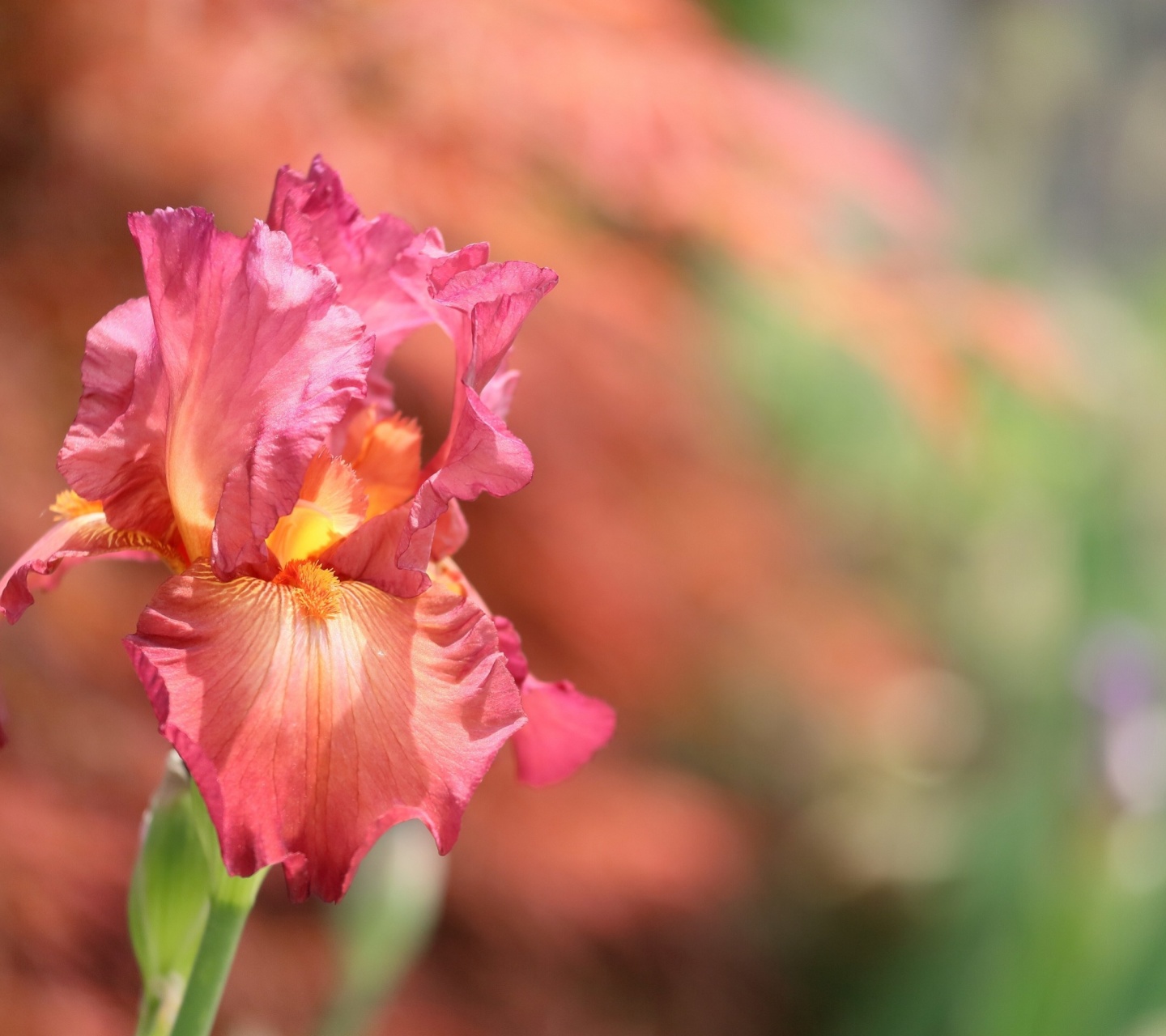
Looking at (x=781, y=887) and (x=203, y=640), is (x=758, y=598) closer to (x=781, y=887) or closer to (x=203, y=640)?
(x=781, y=887)

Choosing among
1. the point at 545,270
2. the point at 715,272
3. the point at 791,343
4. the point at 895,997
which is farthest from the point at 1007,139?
the point at 545,270

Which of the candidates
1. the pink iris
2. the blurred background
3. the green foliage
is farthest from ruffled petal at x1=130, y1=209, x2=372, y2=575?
the green foliage

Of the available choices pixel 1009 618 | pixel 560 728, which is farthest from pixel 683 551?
pixel 560 728

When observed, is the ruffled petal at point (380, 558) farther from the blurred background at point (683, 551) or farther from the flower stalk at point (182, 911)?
the blurred background at point (683, 551)

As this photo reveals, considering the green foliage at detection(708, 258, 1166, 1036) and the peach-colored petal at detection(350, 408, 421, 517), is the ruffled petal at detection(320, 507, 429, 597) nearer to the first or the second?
the peach-colored petal at detection(350, 408, 421, 517)

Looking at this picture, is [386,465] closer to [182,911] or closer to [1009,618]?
[182,911]

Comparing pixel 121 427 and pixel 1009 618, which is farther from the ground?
pixel 1009 618
